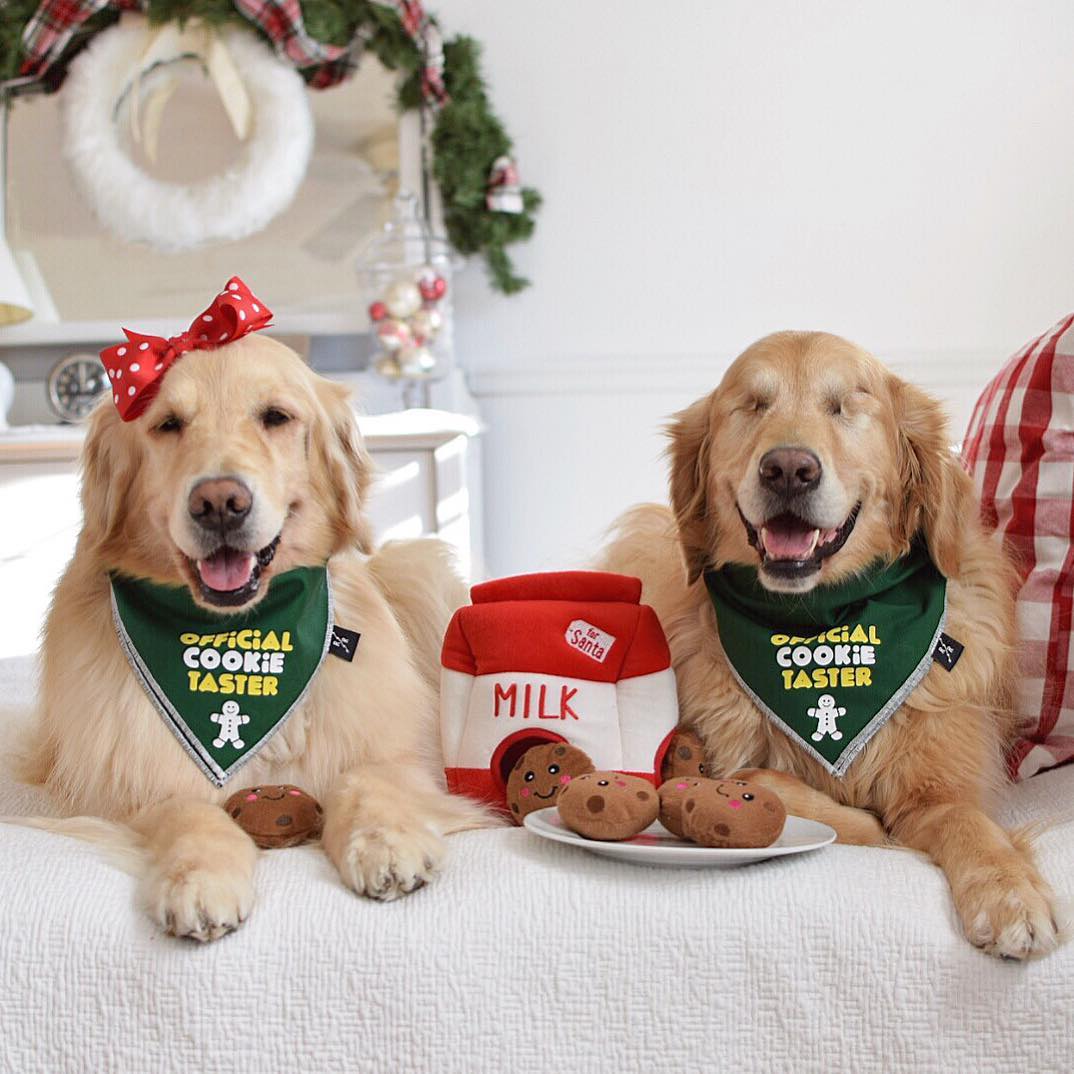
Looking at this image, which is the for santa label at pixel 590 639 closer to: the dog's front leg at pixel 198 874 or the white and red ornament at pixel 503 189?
the dog's front leg at pixel 198 874

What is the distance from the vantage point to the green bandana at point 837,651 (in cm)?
158

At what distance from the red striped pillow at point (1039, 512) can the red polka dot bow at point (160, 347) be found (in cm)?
116

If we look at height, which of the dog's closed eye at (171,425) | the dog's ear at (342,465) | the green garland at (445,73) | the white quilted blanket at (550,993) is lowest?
the white quilted blanket at (550,993)

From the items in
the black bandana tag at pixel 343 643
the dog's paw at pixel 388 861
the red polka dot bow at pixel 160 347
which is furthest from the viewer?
the black bandana tag at pixel 343 643

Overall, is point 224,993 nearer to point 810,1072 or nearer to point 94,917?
point 94,917

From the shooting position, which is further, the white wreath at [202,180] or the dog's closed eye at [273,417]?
the white wreath at [202,180]

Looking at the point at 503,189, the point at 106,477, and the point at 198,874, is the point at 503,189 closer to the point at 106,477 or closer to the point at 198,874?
the point at 106,477

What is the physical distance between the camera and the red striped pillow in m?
1.69

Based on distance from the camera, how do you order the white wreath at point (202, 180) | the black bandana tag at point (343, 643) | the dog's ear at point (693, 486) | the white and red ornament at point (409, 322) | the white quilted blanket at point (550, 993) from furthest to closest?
the white wreath at point (202, 180), the white and red ornament at point (409, 322), the dog's ear at point (693, 486), the black bandana tag at point (343, 643), the white quilted blanket at point (550, 993)

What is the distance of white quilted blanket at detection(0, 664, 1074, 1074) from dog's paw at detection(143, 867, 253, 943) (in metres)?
0.01

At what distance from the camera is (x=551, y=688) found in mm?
1581

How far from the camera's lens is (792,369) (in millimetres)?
1654

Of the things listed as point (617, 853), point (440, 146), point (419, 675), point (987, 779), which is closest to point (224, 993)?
point (617, 853)

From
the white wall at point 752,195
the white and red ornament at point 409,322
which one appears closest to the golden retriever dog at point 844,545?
the white and red ornament at point 409,322
